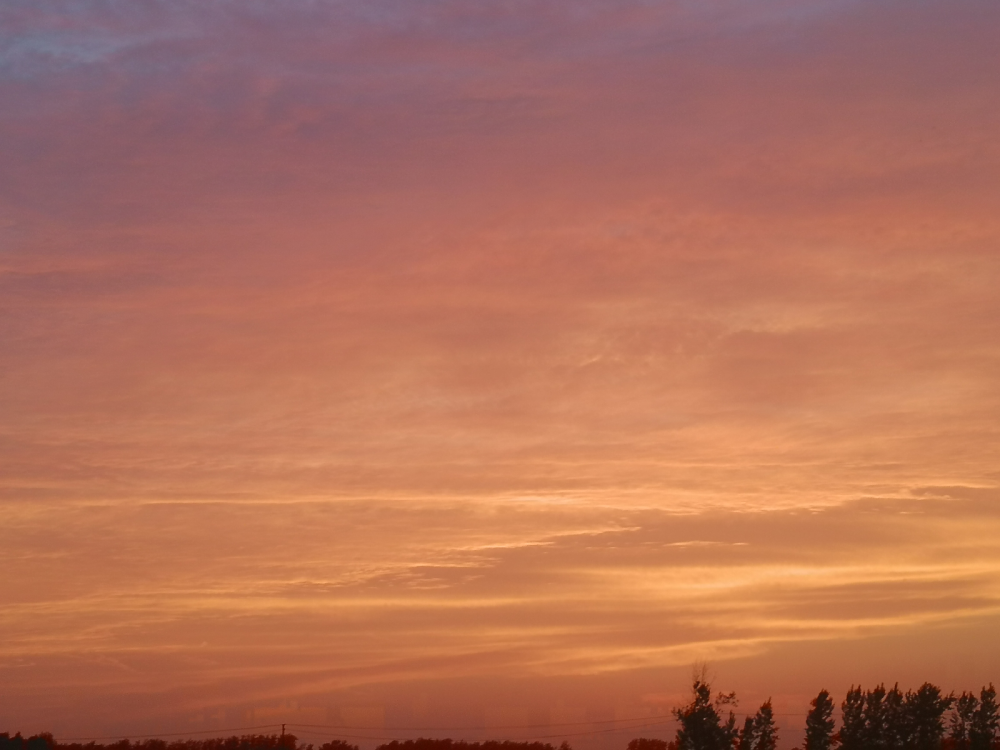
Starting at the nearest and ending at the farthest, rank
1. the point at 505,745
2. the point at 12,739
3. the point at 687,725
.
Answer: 1. the point at 687,725
2. the point at 12,739
3. the point at 505,745

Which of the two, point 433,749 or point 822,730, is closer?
point 822,730

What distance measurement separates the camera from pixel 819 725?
97.7m

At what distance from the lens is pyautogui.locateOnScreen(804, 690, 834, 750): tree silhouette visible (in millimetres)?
97438

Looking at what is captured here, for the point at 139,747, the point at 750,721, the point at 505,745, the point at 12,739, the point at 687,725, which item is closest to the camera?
the point at 687,725

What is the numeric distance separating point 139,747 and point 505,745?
47.1m

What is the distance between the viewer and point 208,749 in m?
141

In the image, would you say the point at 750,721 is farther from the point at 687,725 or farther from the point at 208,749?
the point at 208,749

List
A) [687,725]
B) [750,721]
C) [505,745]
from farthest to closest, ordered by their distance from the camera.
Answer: [505,745] → [750,721] → [687,725]

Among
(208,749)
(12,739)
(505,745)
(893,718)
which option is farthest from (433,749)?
(893,718)

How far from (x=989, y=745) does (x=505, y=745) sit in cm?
6563

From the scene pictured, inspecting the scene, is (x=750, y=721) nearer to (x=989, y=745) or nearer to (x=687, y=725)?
(x=687, y=725)

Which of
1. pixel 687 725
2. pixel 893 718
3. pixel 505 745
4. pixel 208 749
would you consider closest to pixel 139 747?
pixel 208 749

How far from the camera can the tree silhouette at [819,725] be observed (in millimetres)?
97438

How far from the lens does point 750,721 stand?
97.2m
